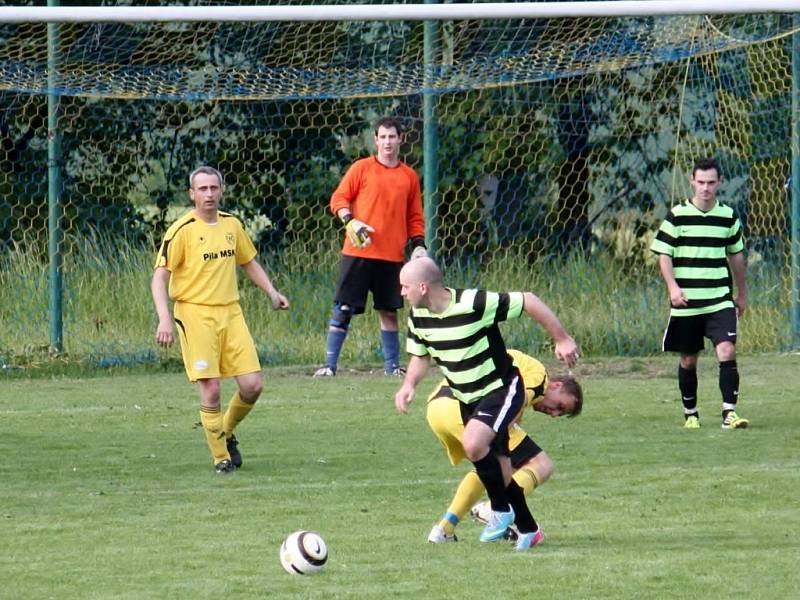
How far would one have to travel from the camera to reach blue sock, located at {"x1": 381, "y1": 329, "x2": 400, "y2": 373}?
1264 centimetres

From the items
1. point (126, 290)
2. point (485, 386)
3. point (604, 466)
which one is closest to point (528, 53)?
point (126, 290)

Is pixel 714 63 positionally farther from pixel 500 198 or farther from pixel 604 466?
pixel 604 466

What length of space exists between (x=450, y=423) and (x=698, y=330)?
3578mm

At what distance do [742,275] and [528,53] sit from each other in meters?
4.81

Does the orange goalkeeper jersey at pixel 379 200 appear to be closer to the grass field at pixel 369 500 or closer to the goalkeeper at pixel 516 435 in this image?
the grass field at pixel 369 500

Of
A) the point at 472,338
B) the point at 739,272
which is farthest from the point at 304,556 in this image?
the point at 739,272

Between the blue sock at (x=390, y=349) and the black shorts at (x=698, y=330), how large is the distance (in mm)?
3012

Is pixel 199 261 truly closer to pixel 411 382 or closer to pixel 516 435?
pixel 411 382

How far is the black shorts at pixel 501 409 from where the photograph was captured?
6.66 metres

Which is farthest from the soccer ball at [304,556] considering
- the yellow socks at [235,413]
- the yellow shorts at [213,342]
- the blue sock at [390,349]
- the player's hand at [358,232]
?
the blue sock at [390,349]

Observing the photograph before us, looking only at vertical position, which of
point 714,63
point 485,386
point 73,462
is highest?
point 714,63

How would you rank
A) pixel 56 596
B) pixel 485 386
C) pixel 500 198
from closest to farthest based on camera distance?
1. pixel 56 596
2. pixel 485 386
3. pixel 500 198

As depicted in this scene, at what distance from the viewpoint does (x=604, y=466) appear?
340 inches

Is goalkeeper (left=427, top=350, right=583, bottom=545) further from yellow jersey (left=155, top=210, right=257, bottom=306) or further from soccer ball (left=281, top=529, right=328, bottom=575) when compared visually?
yellow jersey (left=155, top=210, right=257, bottom=306)
